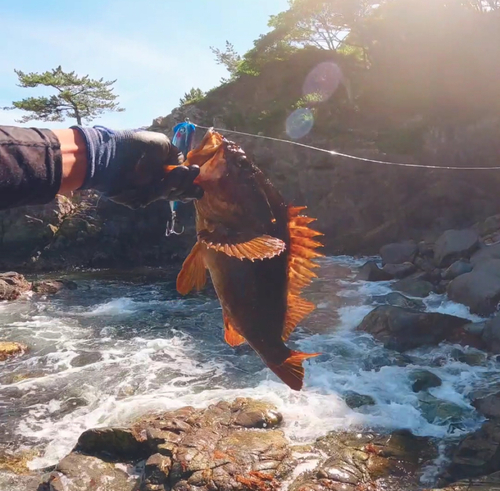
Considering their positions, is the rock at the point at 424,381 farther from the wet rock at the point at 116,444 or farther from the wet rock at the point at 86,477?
the wet rock at the point at 86,477

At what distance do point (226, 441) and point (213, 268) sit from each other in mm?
4534

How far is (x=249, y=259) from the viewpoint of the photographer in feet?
7.93

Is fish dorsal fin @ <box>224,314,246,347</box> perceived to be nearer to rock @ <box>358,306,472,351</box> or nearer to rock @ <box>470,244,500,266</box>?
rock @ <box>358,306,472,351</box>

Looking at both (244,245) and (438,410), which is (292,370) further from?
(438,410)

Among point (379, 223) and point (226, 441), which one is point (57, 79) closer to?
point (379, 223)

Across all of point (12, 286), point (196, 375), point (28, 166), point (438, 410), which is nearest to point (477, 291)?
point (438, 410)

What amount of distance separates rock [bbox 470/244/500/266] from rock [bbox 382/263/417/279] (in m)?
1.98

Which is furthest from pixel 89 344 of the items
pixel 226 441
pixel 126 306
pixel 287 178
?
pixel 287 178

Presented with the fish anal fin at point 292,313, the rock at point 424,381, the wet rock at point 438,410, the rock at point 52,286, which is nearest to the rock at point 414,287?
the rock at point 424,381

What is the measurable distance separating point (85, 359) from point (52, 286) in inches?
296

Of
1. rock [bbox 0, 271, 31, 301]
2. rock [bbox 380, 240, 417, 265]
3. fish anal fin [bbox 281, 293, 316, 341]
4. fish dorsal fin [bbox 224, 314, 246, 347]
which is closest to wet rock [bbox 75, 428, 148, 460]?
fish dorsal fin [bbox 224, 314, 246, 347]

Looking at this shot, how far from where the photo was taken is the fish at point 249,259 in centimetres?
249

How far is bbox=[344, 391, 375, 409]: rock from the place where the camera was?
26.5ft

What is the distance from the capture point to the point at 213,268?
8.67ft
